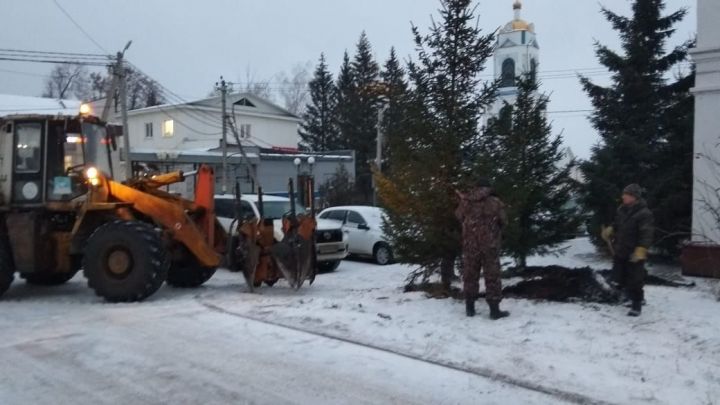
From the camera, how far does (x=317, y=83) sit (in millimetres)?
57000

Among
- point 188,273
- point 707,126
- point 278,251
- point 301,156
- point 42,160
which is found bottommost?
point 188,273

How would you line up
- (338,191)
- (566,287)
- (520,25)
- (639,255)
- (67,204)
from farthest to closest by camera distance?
1. (520,25)
2. (338,191)
3. (67,204)
4. (566,287)
5. (639,255)

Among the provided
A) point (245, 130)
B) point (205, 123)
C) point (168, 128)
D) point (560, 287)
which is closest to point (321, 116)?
point (245, 130)

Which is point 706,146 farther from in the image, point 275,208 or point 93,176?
point 93,176

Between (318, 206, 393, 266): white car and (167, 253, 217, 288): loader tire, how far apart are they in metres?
6.95

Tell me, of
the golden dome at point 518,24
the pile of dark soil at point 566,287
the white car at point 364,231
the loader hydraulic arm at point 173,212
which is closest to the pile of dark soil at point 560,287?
the pile of dark soil at point 566,287

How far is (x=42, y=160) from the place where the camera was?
11.9 meters

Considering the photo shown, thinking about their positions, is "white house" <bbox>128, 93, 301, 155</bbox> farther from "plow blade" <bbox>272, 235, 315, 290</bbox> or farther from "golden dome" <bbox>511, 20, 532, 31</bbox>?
"plow blade" <bbox>272, 235, 315, 290</bbox>

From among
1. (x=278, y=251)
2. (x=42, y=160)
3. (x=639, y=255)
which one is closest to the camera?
(x=639, y=255)

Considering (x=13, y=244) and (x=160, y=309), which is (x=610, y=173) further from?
(x=13, y=244)

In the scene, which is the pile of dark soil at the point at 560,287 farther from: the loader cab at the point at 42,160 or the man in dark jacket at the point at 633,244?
the loader cab at the point at 42,160

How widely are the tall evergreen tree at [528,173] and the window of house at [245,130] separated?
39.9m

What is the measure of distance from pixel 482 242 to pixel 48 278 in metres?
8.57

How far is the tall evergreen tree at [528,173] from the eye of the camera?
33.3 ft
